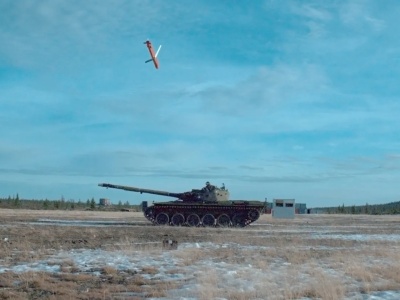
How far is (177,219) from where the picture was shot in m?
37.0

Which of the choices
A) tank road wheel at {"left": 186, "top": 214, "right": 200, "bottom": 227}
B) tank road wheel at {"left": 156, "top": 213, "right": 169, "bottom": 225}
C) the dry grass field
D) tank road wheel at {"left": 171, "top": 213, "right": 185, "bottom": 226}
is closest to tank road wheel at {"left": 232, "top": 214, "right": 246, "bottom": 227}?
tank road wheel at {"left": 186, "top": 214, "right": 200, "bottom": 227}

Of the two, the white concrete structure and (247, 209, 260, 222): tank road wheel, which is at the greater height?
the white concrete structure

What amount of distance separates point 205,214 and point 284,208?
81.3ft

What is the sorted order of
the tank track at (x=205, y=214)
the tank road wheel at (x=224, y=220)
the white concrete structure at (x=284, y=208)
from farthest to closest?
the white concrete structure at (x=284, y=208) < the tank road wheel at (x=224, y=220) < the tank track at (x=205, y=214)

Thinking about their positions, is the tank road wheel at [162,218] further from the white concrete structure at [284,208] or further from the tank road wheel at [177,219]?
the white concrete structure at [284,208]

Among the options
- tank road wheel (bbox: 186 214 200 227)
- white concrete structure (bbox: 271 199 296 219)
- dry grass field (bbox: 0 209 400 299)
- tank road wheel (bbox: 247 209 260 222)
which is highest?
white concrete structure (bbox: 271 199 296 219)

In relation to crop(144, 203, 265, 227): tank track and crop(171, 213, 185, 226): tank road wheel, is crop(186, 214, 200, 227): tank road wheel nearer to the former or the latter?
crop(144, 203, 265, 227): tank track

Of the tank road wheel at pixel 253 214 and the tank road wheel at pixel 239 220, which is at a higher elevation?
the tank road wheel at pixel 253 214

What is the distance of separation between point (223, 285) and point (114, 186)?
30200 millimetres

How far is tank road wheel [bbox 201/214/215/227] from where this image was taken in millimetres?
36531

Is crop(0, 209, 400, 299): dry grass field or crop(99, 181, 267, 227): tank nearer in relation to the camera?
crop(0, 209, 400, 299): dry grass field

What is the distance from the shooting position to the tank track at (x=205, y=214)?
36.3m

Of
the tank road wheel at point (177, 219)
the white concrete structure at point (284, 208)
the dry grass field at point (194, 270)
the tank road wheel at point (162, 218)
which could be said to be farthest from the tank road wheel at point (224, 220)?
the white concrete structure at point (284, 208)

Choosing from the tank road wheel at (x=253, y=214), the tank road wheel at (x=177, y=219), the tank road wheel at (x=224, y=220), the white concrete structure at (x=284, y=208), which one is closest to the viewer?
→ the tank road wheel at (x=253, y=214)
